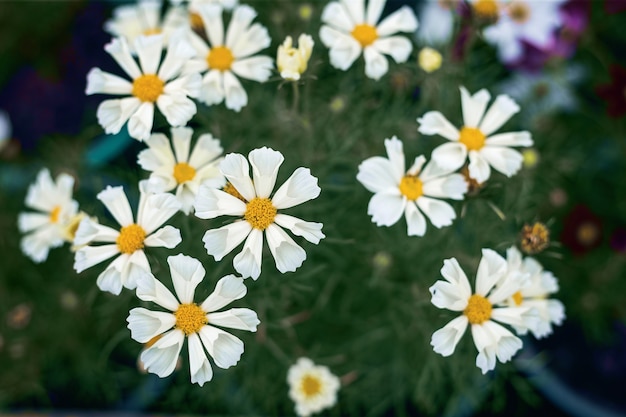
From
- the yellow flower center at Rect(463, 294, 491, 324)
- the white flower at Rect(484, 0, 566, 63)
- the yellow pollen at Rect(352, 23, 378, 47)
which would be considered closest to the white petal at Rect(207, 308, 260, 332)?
the yellow flower center at Rect(463, 294, 491, 324)

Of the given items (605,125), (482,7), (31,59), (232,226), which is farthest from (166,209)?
(31,59)

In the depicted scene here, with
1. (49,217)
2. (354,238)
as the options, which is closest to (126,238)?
(49,217)

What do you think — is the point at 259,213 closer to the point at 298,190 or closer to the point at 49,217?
the point at 298,190

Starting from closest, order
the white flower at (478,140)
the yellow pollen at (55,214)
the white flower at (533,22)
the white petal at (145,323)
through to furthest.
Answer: the white petal at (145,323) < the white flower at (478,140) < the yellow pollen at (55,214) < the white flower at (533,22)

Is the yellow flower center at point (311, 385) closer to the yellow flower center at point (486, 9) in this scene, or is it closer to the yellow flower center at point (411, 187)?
the yellow flower center at point (411, 187)

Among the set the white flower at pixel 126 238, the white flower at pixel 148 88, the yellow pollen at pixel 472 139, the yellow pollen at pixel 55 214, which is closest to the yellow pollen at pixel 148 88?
the white flower at pixel 148 88
